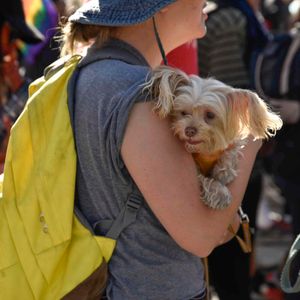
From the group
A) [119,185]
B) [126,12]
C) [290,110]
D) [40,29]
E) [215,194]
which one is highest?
[126,12]

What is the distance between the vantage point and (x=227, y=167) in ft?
7.09

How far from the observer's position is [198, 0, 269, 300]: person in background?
13.6 feet

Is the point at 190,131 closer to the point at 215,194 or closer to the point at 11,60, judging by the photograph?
the point at 215,194

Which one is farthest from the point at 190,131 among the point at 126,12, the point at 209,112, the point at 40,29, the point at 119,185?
the point at 40,29

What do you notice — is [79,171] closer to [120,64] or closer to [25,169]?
[25,169]

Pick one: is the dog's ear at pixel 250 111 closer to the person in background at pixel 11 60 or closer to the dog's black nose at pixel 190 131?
the dog's black nose at pixel 190 131

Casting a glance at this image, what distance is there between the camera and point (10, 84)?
3918 mm

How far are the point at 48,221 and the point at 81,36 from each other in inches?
21.5

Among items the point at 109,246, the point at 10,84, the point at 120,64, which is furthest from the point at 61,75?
A: the point at 10,84

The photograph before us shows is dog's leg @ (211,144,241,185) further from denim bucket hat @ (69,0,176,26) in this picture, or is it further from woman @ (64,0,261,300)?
denim bucket hat @ (69,0,176,26)

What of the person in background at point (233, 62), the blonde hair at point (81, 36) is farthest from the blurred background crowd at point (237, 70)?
the blonde hair at point (81, 36)

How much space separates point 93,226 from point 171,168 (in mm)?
285

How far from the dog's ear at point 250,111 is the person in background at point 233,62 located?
204cm

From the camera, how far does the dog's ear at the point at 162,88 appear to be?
1984 mm
